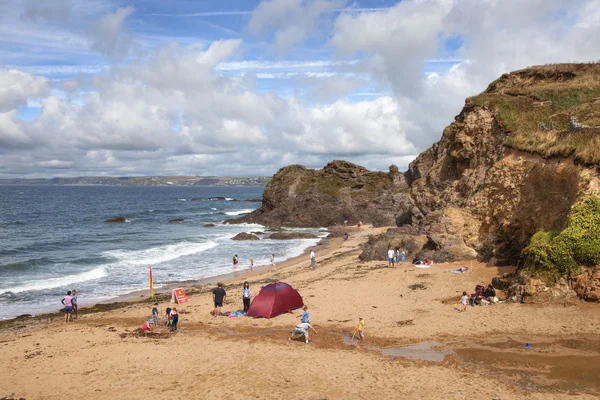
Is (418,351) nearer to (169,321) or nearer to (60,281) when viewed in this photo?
(169,321)

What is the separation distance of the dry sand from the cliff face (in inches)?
157

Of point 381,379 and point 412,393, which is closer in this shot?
point 412,393

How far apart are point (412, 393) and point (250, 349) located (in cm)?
542

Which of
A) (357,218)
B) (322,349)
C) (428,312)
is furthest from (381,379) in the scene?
(357,218)

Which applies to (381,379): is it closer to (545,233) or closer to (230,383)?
(230,383)

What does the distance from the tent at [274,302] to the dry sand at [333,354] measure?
1.57ft

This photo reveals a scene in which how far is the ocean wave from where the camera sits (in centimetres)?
3681

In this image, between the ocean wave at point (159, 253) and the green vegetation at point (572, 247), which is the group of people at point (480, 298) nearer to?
the green vegetation at point (572, 247)

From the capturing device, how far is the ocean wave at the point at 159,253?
36812mm

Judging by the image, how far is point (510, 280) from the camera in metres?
17.5

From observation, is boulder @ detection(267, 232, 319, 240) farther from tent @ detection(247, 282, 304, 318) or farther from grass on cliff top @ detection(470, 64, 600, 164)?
tent @ detection(247, 282, 304, 318)

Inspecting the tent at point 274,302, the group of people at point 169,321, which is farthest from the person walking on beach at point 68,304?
the tent at point 274,302

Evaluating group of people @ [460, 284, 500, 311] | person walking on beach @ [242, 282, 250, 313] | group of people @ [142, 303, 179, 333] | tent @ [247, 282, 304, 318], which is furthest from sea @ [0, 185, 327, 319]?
group of people @ [460, 284, 500, 311]

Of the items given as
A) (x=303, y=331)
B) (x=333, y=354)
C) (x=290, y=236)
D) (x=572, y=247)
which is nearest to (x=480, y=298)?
(x=572, y=247)
